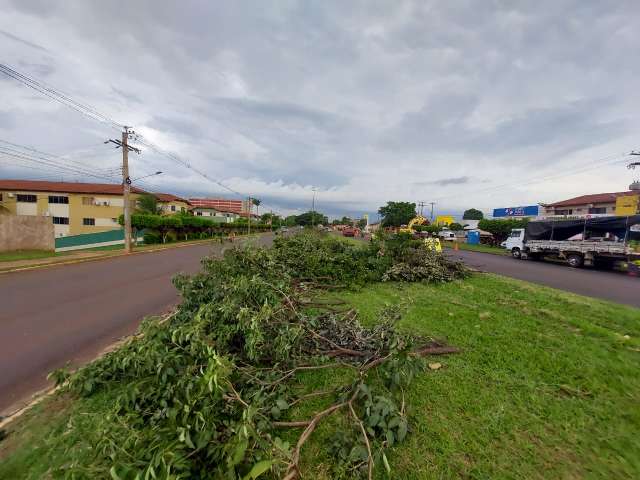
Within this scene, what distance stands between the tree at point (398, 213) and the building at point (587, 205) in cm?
3085

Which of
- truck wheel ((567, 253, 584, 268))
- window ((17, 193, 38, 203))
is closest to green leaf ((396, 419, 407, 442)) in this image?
truck wheel ((567, 253, 584, 268))

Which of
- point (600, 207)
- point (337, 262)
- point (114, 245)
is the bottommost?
point (114, 245)

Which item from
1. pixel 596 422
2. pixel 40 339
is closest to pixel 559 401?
pixel 596 422

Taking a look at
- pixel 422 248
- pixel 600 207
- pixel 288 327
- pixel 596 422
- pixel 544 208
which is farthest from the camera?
pixel 544 208

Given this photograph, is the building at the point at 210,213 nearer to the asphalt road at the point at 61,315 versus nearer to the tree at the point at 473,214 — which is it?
the asphalt road at the point at 61,315

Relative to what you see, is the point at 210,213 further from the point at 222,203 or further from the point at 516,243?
the point at 516,243

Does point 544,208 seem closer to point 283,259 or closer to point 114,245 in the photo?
point 283,259

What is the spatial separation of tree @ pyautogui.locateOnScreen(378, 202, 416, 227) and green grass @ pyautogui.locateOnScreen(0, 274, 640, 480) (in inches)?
2601

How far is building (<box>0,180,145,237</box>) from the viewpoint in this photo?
3092cm

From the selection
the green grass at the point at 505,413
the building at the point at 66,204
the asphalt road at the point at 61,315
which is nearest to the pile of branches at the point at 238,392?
the green grass at the point at 505,413

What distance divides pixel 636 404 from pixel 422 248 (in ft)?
20.5

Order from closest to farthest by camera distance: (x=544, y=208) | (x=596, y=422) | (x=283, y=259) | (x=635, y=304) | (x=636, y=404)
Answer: (x=596, y=422)
(x=636, y=404)
(x=635, y=304)
(x=283, y=259)
(x=544, y=208)

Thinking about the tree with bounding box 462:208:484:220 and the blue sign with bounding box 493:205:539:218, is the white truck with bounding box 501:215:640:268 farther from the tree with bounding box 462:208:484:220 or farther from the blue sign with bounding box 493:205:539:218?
the tree with bounding box 462:208:484:220

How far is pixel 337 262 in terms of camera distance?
721 cm
